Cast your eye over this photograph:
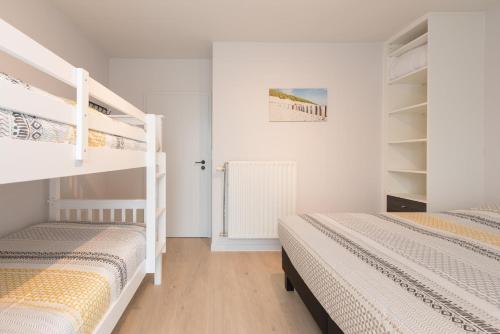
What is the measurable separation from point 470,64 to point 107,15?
3.00 metres

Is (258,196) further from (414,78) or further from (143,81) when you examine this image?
(143,81)

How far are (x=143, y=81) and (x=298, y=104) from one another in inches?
71.9

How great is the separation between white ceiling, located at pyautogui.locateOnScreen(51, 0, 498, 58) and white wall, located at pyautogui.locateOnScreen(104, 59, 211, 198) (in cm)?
38

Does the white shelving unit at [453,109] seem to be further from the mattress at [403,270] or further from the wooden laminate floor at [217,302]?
the wooden laminate floor at [217,302]

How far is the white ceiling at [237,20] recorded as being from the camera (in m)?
2.59

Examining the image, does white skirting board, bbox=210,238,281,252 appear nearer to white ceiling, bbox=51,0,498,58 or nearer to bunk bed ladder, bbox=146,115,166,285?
bunk bed ladder, bbox=146,115,166,285

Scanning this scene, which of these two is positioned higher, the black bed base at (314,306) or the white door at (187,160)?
the white door at (187,160)

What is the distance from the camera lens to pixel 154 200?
2.14m

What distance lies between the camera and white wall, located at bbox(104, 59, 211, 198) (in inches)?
153

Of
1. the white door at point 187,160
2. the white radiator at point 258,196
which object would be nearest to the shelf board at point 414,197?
the white radiator at point 258,196

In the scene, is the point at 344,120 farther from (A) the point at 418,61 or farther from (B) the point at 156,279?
(B) the point at 156,279

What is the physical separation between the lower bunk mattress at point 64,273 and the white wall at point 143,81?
5.70 feet

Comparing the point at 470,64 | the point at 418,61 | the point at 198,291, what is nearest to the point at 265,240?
the point at 198,291

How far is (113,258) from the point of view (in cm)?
156
